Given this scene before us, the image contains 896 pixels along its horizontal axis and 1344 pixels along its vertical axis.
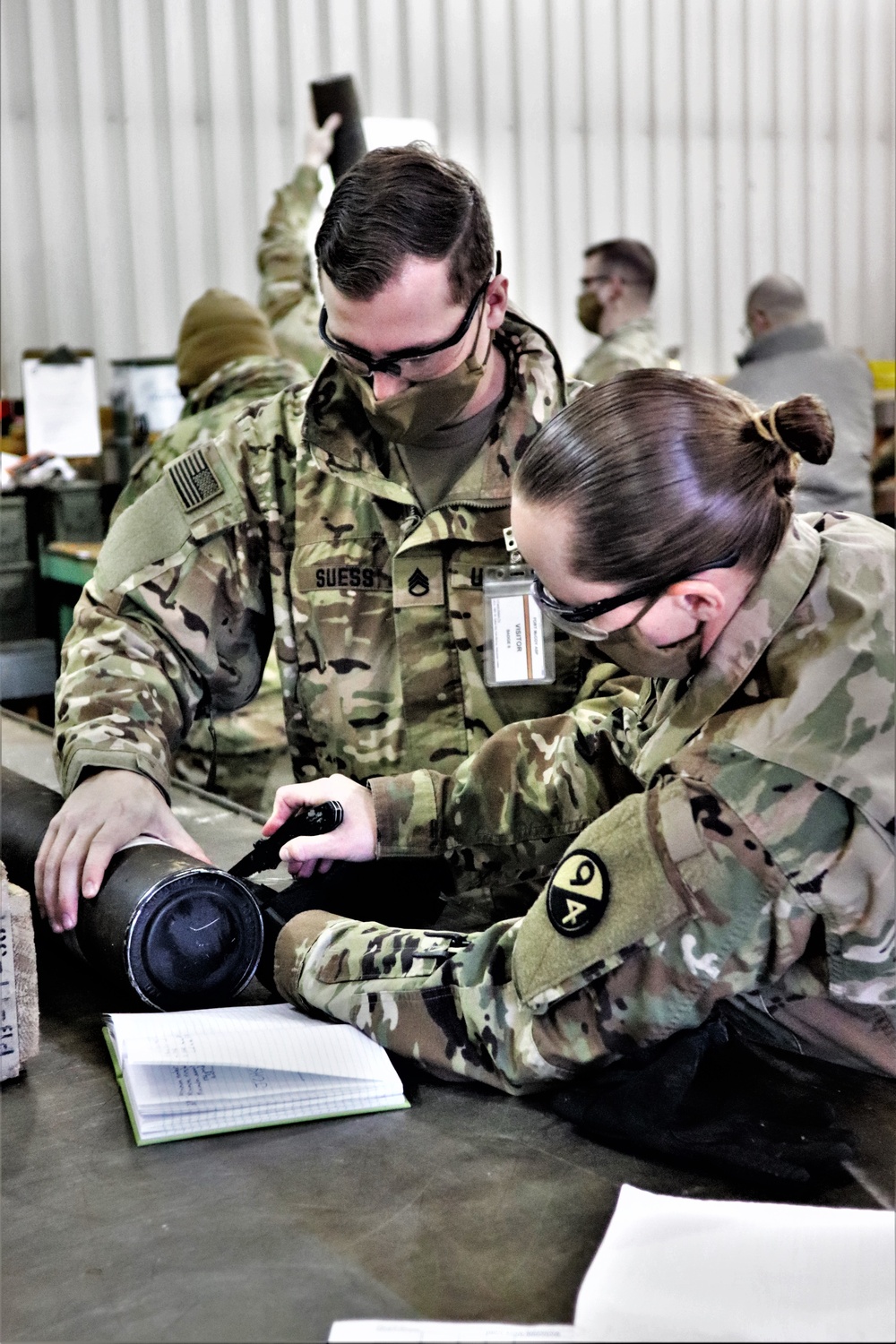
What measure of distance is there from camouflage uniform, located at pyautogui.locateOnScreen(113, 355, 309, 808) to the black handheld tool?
1309 millimetres

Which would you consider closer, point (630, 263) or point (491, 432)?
point (491, 432)

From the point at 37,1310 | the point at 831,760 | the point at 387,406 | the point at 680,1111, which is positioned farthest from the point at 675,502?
the point at 37,1310

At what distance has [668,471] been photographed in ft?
3.80

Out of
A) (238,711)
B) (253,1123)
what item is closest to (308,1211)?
(253,1123)

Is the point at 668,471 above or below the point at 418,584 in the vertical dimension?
above

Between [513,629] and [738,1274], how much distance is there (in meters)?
0.95

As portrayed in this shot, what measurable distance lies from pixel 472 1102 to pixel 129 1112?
0.97ft

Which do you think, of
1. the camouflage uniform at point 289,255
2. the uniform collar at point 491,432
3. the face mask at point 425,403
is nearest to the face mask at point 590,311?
the camouflage uniform at point 289,255

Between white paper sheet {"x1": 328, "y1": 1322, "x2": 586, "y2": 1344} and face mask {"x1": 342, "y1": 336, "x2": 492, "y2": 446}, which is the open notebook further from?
face mask {"x1": 342, "y1": 336, "x2": 492, "y2": 446}

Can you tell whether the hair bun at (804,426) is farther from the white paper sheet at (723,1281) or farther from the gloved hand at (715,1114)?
the white paper sheet at (723,1281)

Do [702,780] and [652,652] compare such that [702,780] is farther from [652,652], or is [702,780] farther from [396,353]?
[396,353]

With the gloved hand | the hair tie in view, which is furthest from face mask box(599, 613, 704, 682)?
the gloved hand

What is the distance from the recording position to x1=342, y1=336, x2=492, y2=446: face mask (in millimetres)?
1666

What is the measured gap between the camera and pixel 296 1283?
984mm
